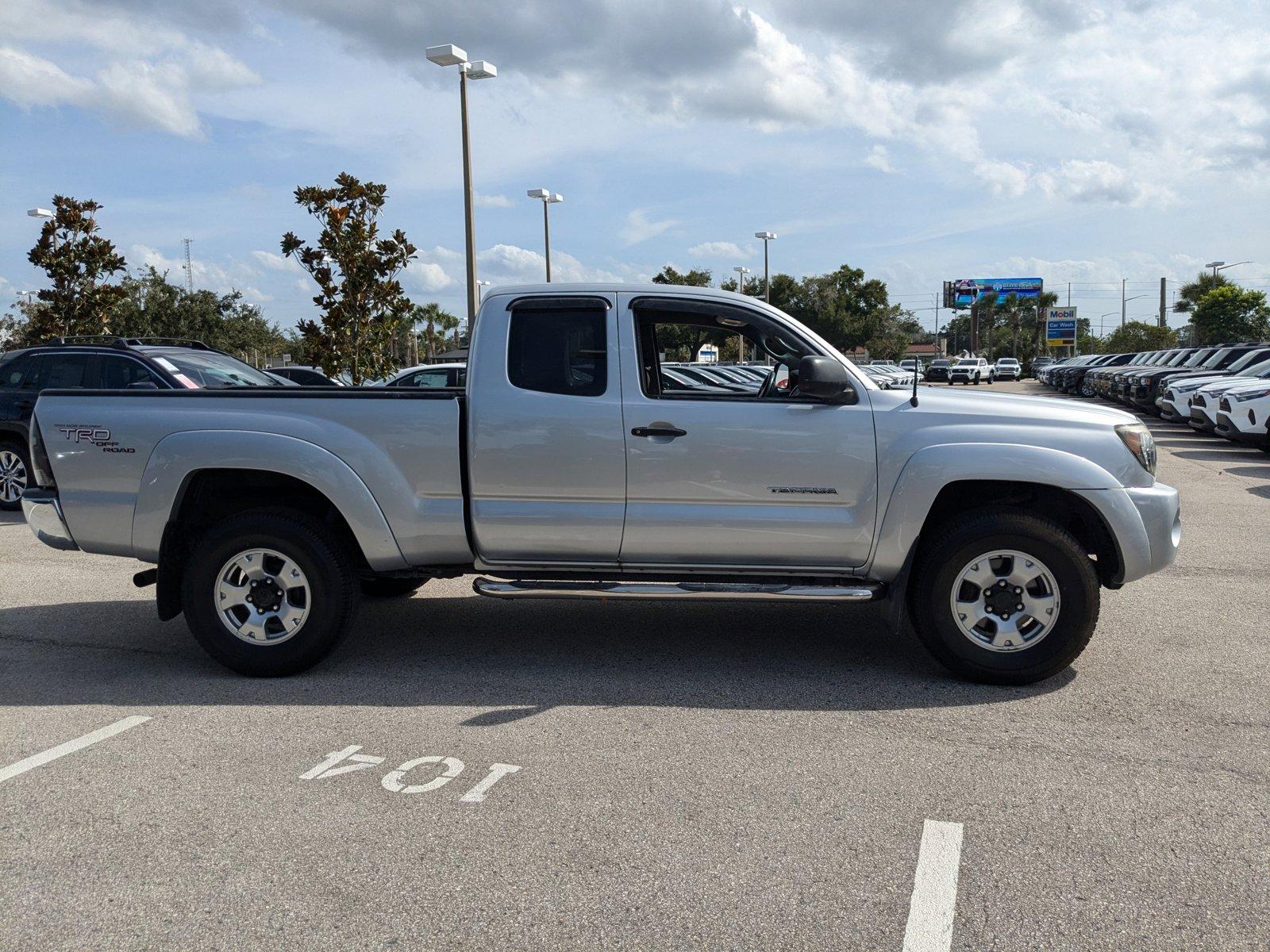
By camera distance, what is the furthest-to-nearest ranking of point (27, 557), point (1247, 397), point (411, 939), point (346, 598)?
1. point (1247, 397)
2. point (27, 557)
3. point (346, 598)
4. point (411, 939)

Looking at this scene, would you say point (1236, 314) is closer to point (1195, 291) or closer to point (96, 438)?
point (1195, 291)

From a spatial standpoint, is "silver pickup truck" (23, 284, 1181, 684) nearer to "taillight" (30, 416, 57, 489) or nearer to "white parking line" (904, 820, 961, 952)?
"taillight" (30, 416, 57, 489)

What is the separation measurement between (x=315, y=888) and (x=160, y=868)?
1.88ft

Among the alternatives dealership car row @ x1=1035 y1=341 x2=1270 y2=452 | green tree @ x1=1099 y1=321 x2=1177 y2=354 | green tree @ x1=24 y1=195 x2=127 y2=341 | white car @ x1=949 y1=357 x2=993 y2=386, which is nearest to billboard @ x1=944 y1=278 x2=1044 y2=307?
green tree @ x1=1099 y1=321 x2=1177 y2=354

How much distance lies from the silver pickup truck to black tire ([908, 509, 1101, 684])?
1 centimetres

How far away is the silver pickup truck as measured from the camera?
5.32m

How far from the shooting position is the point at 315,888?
3396mm

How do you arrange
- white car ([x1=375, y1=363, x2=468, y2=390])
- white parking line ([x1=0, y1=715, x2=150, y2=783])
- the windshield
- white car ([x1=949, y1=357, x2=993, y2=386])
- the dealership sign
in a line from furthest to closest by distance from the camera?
1. the dealership sign
2. white car ([x1=949, y1=357, x2=993, y2=386])
3. white car ([x1=375, y1=363, x2=468, y2=390])
4. the windshield
5. white parking line ([x1=0, y1=715, x2=150, y2=783])

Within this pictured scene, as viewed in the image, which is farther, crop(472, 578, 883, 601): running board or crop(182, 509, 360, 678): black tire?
crop(182, 509, 360, 678): black tire

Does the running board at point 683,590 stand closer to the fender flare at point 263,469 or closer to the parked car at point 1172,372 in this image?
the fender flare at point 263,469

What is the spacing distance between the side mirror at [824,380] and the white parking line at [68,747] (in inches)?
140

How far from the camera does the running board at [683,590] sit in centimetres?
530

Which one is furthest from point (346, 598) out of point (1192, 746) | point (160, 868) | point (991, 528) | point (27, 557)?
point (27, 557)

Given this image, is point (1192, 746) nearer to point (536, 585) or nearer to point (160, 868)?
point (536, 585)
